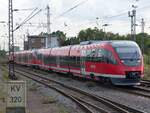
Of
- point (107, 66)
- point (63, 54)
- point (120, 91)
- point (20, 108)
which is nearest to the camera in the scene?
point (20, 108)

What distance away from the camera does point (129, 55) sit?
28859mm

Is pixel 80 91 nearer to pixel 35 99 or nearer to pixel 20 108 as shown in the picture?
pixel 35 99

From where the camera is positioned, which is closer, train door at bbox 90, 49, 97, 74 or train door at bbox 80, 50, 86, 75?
train door at bbox 90, 49, 97, 74

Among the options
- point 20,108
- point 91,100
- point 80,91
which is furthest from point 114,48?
point 20,108

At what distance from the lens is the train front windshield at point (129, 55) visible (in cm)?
2862

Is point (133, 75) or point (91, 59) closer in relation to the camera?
point (133, 75)

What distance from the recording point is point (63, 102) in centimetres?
2327

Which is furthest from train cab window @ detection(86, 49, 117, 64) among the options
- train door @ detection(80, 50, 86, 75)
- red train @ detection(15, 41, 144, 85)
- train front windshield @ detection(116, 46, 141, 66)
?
train door @ detection(80, 50, 86, 75)

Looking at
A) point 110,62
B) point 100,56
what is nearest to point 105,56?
point 110,62

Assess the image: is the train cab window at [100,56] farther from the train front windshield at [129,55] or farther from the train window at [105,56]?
the train front windshield at [129,55]

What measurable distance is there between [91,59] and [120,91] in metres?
6.13

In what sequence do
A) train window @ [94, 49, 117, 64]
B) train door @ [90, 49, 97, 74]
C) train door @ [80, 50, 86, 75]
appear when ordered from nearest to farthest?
train window @ [94, 49, 117, 64], train door @ [90, 49, 97, 74], train door @ [80, 50, 86, 75]

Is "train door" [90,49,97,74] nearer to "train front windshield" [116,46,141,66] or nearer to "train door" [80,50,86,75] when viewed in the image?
"train door" [80,50,86,75]

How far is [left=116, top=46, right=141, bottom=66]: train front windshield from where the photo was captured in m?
28.6
